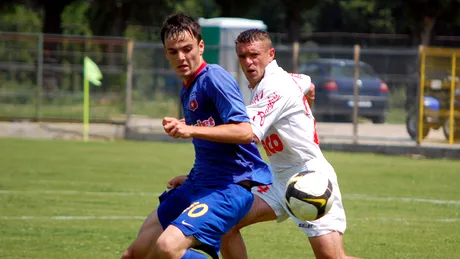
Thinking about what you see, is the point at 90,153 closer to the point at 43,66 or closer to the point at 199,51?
the point at 43,66

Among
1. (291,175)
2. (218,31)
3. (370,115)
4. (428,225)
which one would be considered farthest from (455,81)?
(291,175)

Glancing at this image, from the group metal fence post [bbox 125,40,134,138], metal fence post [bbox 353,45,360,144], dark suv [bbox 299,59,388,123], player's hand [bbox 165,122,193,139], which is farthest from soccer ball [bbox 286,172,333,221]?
metal fence post [bbox 125,40,134,138]

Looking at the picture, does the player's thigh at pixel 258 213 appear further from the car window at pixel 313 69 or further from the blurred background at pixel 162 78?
the car window at pixel 313 69

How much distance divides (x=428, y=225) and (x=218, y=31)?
49.0 ft

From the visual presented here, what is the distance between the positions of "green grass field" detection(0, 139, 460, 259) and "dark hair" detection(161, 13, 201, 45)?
3.10 meters

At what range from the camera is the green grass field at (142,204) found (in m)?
8.88

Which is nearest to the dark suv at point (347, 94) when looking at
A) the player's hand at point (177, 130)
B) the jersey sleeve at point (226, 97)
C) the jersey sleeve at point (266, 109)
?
the jersey sleeve at point (266, 109)

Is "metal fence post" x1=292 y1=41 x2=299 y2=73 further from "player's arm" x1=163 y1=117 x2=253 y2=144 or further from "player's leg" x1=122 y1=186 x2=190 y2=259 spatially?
"player's arm" x1=163 y1=117 x2=253 y2=144

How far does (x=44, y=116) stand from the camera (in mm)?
24188

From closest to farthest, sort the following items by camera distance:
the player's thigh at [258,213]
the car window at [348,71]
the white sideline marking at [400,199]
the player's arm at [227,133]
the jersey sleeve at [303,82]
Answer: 1. the player's arm at [227,133]
2. the player's thigh at [258,213]
3. the jersey sleeve at [303,82]
4. the white sideline marking at [400,199]
5. the car window at [348,71]

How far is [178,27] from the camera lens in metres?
5.85

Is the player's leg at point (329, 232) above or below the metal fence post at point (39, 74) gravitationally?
above

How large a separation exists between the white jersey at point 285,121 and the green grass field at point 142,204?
6.39ft

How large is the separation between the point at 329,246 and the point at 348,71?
625 inches
